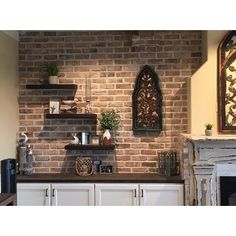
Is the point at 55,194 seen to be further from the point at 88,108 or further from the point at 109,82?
the point at 109,82

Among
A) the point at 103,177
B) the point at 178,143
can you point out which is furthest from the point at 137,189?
the point at 178,143

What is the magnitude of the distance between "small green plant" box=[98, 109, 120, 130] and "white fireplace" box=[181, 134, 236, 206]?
0.89 m

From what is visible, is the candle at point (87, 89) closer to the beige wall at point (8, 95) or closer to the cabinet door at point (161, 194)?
the beige wall at point (8, 95)

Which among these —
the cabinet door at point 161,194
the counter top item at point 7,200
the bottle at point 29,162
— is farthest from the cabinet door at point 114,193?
the counter top item at point 7,200

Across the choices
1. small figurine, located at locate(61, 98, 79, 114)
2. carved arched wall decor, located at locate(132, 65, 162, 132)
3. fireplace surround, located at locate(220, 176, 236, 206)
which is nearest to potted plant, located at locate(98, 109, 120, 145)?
carved arched wall decor, located at locate(132, 65, 162, 132)

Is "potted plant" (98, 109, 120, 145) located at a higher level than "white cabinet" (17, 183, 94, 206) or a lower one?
higher

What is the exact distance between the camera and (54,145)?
449 cm

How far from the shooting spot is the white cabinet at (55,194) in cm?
398

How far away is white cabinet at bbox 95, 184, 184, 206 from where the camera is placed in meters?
3.94

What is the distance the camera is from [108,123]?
4312 millimetres

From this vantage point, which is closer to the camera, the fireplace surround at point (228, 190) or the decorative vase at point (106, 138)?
the fireplace surround at point (228, 190)

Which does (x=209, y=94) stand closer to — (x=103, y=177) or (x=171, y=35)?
(x=171, y=35)

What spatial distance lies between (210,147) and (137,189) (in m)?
0.93

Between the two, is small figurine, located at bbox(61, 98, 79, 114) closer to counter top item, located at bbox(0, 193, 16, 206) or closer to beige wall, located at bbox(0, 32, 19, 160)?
beige wall, located at bbox(0, 32, 19, 160)
